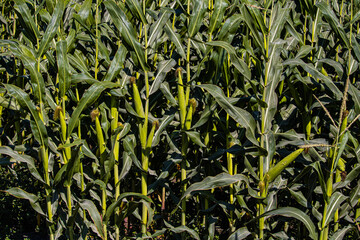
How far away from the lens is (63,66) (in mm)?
3496

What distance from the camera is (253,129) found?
11.2 feet

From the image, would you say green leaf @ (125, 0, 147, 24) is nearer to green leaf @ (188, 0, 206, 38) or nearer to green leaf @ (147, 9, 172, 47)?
green leaf @ (147, 9, 172, 47)

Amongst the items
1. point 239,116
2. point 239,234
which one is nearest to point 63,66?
point 239,116

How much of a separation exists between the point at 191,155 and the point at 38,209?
165 centimetres

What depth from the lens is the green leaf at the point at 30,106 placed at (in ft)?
11.4

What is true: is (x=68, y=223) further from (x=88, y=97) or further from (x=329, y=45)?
(x=329, y=45)

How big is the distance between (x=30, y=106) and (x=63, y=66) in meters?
0.44

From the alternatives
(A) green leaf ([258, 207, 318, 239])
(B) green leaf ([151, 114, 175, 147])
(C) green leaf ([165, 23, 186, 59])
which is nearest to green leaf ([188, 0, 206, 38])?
(C) green leaf ([165, 23, 186, 59])

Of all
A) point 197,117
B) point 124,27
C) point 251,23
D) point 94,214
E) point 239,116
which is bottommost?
point 94,214

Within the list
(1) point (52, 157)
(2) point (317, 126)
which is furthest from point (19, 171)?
(2) point (317, 126)

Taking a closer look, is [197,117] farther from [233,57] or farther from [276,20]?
[276,20]

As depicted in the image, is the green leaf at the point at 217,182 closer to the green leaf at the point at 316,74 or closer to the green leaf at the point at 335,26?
the green leaf at the point at 316,74

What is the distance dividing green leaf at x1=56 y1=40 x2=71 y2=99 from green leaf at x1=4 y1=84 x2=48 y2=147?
0.90 ft

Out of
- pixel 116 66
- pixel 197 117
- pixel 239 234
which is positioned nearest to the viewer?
pixel 239 234
